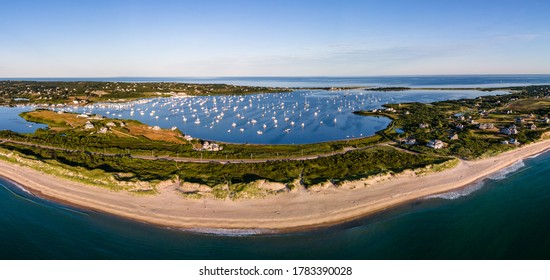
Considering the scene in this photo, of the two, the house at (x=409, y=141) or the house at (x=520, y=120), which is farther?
the house at (x=520, y=120)

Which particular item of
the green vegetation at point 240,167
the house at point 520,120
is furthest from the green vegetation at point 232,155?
the house at point 520,120

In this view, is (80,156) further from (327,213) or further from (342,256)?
(342,256)

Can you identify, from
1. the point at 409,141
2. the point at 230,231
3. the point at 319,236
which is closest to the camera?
the point at 319,236

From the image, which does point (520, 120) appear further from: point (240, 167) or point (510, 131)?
point (240, 167)

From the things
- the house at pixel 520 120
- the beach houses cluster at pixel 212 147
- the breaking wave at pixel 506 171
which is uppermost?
the house at pixel 520 120

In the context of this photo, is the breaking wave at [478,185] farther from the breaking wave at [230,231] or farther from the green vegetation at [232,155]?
the breaking wave at [230,231]

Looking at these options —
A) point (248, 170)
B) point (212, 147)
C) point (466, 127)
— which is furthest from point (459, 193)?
point (466, 127)

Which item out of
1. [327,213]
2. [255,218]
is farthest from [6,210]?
[327,213]
